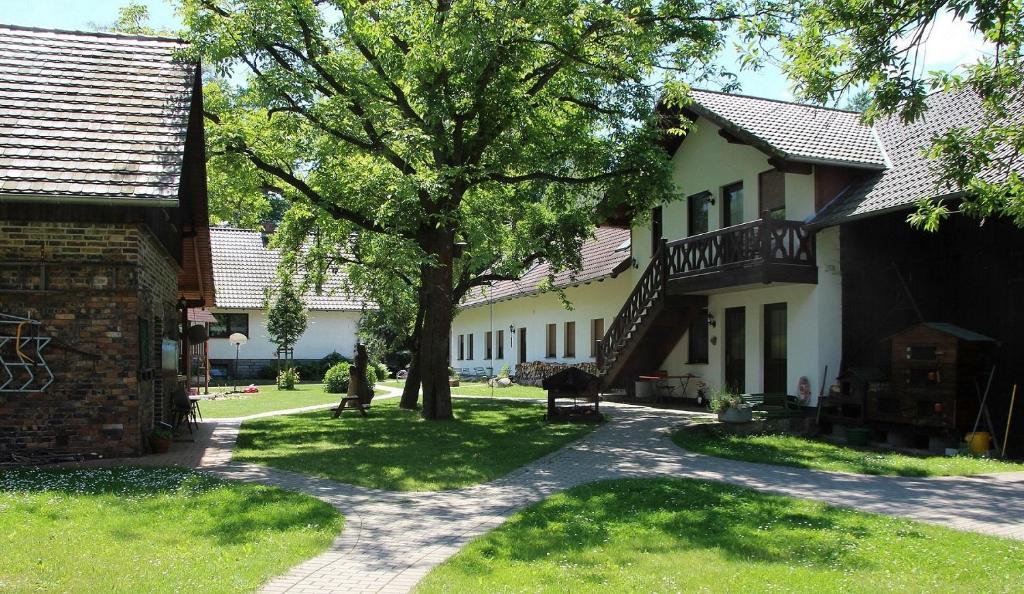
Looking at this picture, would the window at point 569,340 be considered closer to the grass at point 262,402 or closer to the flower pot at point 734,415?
the grass at point 262,402

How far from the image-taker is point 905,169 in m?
16.0

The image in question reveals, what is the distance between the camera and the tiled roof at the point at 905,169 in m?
14.5

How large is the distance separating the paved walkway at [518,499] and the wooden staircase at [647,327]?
7.04 meters

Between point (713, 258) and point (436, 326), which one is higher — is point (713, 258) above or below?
above

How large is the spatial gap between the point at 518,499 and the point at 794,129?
488 inches

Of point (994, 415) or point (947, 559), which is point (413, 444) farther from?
point (994, 415)

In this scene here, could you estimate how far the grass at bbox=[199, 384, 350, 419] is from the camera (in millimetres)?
20500

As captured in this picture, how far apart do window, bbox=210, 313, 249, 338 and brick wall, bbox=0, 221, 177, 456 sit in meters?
29.3

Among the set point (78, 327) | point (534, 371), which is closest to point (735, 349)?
point (534, 371)

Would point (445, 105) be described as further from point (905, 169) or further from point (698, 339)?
point (698, 339)

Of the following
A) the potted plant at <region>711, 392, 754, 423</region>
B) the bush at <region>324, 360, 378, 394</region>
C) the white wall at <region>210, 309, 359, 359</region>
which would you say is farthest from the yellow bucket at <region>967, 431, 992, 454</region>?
the white wall at <region>210, 309, 359, 359</region>

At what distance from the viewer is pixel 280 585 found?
563cm

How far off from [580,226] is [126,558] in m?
13.7

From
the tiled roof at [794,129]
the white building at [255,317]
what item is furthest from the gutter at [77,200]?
the white building at [255,317]
